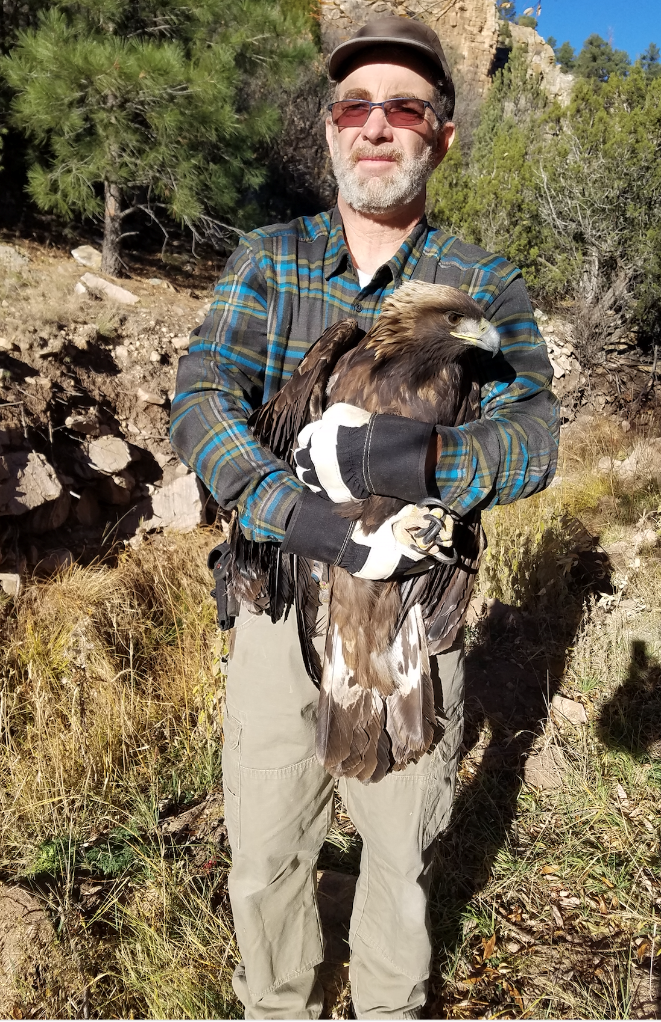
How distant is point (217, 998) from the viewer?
7.98 ft

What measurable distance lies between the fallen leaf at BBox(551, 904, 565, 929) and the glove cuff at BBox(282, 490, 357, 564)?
205cm

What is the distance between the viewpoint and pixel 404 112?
2008mm

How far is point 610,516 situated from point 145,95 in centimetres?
530

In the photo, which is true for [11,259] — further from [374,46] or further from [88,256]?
[374,46]

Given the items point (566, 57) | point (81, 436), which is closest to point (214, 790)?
point (81, 436)

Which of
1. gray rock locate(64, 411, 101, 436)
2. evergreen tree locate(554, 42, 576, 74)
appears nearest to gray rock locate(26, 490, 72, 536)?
gray rock locate(64, 411, 101, 436)

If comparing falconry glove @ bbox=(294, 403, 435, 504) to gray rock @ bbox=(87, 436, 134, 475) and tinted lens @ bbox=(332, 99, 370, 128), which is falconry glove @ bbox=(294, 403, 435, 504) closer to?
tinted lens @ bbox=(332, 99, 370, 128)

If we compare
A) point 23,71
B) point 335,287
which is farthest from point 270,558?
point 23,71

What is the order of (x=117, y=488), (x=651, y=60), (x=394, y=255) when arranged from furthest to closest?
(x=651, y=60)
(x=117, y=488)
(x=394, y=255)

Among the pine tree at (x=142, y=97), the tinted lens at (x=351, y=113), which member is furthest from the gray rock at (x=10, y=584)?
the pine tree at (x=142, y=97)

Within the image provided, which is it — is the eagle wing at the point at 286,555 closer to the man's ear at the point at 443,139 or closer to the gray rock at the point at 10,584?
the man's ear at the point at 443,139

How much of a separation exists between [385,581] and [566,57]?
3167cm

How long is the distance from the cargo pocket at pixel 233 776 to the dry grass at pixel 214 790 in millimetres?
637

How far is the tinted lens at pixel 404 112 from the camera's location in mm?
1992
